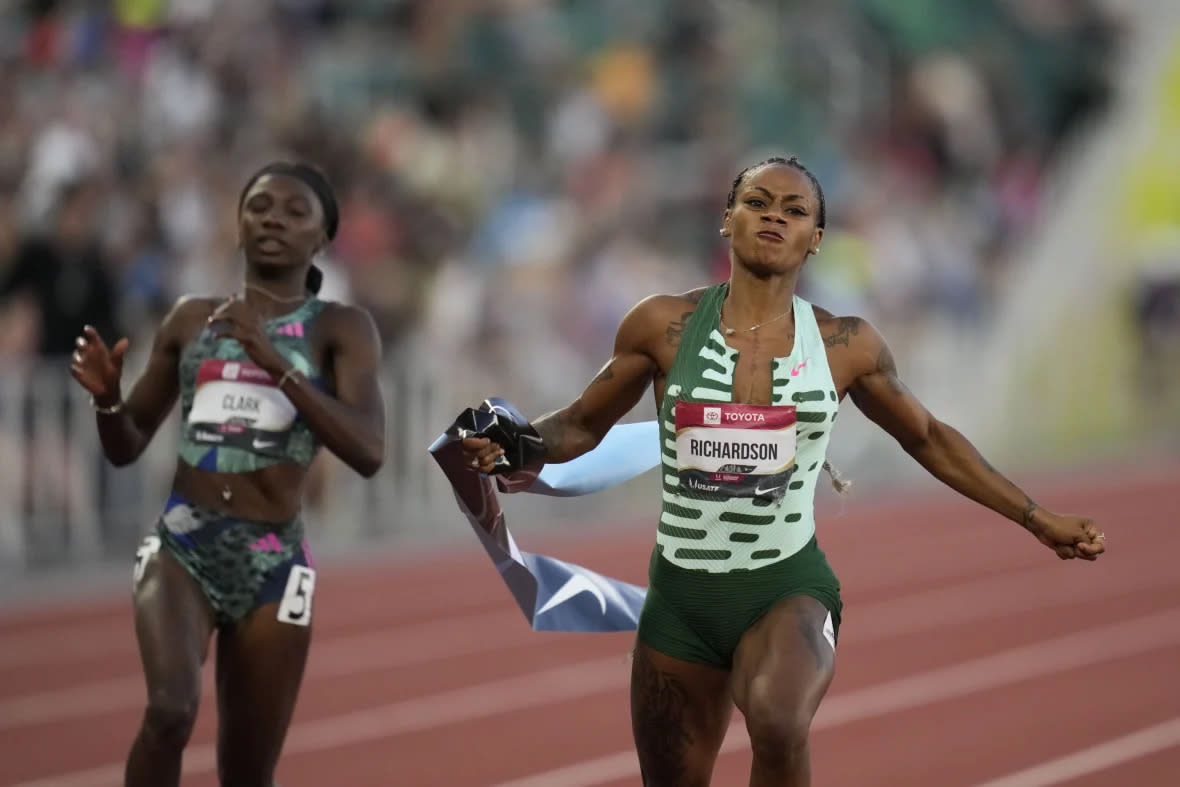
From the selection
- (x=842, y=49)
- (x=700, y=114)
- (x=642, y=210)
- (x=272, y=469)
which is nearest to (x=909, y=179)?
(x=842, y=49)

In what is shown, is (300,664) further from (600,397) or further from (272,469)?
(600,397)

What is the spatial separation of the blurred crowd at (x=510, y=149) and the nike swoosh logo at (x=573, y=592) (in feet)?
20.8

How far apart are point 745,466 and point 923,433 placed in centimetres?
52

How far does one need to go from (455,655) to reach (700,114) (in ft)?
28.6

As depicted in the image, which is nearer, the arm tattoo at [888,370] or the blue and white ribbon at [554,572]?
the arm tattoo at [888,370]

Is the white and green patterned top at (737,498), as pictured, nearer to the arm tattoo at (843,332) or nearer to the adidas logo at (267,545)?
the arm tattoo at (843,332)

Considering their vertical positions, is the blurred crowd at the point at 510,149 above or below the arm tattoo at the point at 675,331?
above

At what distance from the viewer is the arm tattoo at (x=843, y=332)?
493cm

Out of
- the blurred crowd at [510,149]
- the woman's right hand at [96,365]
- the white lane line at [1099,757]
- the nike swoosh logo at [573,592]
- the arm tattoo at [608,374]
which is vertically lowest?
the white lane line at [1099,757]

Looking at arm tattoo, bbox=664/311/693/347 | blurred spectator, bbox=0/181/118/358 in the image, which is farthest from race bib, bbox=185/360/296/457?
blurred spectator, bbox=0/181/118/358

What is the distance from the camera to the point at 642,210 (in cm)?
1648

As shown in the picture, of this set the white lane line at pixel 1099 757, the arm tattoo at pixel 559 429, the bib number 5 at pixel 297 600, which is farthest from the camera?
the white lane line at pixel 1099 757

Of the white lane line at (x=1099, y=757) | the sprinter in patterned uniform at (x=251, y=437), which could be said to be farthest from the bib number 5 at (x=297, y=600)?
the white lane line at (x=1099, y=757)

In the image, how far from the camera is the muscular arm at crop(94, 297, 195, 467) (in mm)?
5625
